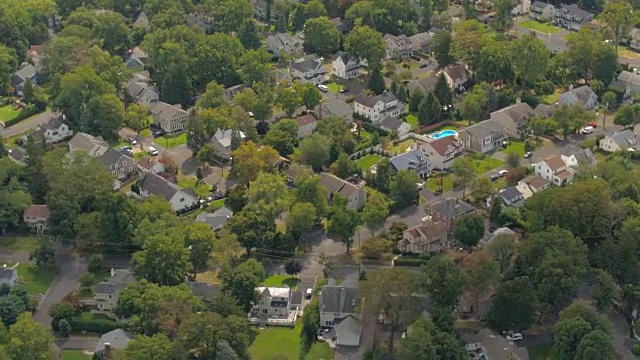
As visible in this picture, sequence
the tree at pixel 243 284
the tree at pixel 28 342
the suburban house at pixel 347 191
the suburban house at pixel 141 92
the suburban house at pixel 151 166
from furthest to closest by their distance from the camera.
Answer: the suburban house at pixel 141 92
the suburban house at pixel 151 166
the suburban house at pixel 347 191
the tree at pixel 243 284
the tree at pixel 28 342

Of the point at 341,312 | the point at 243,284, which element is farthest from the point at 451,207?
the point at 243,284

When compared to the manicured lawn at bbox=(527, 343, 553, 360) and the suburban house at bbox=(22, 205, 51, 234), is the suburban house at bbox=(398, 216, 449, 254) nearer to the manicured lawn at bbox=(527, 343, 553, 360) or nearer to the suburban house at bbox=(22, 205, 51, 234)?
the manicured lawn at bbox=(527, 343, 553, 360)

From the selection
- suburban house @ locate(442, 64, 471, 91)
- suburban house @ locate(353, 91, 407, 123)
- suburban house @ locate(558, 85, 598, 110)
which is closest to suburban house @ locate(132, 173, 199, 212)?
suburban house @ locate(353, 91, 407, 123)

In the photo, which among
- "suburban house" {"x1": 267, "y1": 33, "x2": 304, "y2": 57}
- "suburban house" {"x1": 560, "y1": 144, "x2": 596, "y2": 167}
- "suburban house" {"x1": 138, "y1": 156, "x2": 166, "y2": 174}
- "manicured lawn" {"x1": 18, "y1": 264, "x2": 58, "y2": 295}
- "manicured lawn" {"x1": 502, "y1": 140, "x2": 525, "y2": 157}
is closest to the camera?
"manicured lawn" {"x1": 18, "y1": 264, "x2": 58, "y2": 295}

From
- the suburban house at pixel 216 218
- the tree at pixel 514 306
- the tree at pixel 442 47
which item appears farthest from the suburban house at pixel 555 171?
the suburban house at pixel 216 218

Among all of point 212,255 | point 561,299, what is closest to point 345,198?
point 212,255

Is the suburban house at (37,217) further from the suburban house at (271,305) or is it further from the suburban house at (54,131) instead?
the suburban house at (271,305)
